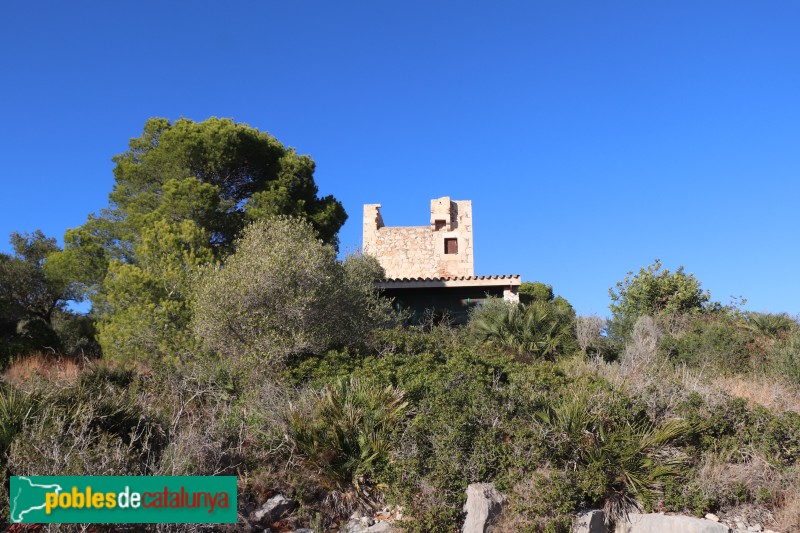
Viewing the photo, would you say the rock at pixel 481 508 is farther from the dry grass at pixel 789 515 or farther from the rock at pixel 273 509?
the dry grass at pixel 789 515

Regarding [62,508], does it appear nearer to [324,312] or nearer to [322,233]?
[324,312]

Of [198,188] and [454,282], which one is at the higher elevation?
[198,188]

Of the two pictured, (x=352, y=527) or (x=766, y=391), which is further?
(x=766, y=391)

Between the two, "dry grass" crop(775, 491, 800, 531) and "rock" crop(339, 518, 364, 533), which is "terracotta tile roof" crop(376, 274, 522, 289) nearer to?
"dry grass" crop(775, 491, 800, 531)

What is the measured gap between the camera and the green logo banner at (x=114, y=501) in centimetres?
516

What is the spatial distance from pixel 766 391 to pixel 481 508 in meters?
7.08

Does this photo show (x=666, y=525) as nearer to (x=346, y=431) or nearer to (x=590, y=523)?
(x=590, y=523)

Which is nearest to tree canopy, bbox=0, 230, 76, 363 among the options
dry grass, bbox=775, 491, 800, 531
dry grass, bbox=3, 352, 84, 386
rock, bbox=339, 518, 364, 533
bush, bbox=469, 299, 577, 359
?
dry grass, bbox=3, 352, 84, 386

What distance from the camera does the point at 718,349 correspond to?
14.5m

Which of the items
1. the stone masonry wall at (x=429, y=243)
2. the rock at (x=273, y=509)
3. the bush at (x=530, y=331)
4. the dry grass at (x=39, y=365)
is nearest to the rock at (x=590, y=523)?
the rock at (x=273, y=509)

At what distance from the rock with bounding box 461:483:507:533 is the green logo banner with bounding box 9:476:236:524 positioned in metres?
2.42

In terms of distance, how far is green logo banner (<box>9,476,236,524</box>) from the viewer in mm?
5160

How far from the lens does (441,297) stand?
2405cm

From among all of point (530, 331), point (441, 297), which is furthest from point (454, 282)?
point (530, 331)
